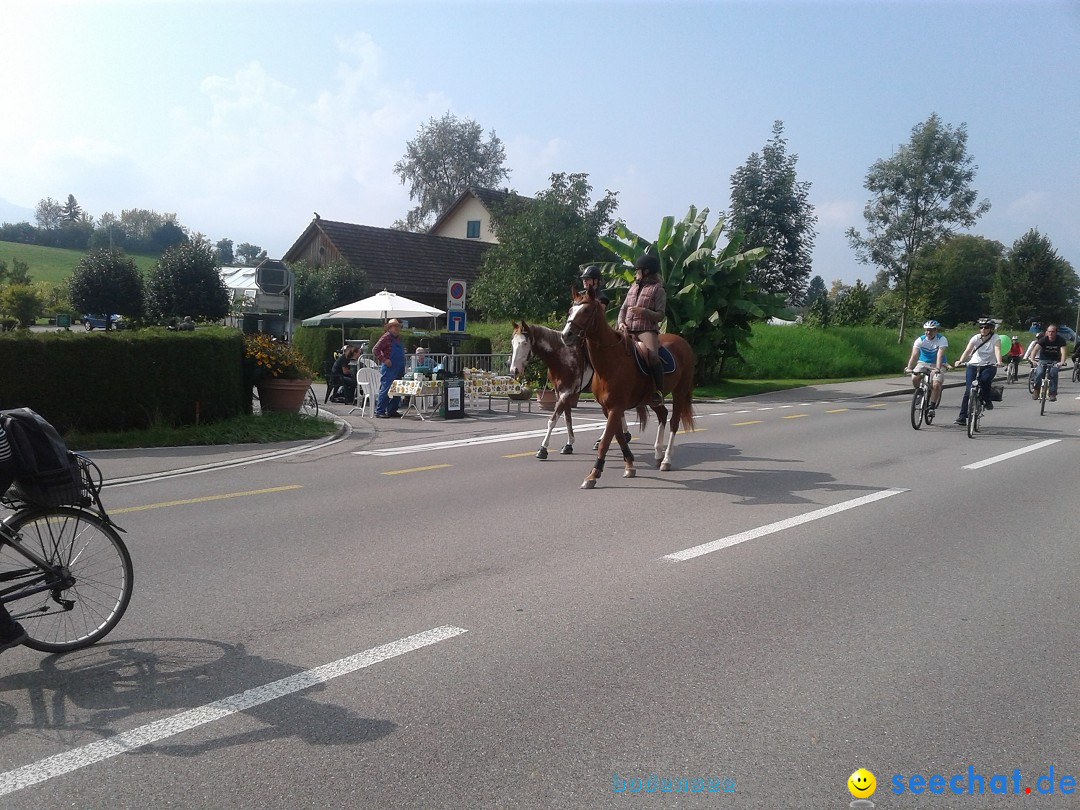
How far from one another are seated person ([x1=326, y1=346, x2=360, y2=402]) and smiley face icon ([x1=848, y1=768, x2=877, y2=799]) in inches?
734

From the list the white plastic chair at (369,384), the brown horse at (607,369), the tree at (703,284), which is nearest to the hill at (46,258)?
the tree at (703,284)

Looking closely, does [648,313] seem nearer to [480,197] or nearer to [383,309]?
[383,309]

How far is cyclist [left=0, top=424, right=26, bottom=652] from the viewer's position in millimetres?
4445

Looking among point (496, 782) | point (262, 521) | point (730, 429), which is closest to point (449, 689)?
point (496, 782)

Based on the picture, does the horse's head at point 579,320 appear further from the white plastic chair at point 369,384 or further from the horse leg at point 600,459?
the white plastic chair at point 369,384

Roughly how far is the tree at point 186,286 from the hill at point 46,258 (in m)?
43.7

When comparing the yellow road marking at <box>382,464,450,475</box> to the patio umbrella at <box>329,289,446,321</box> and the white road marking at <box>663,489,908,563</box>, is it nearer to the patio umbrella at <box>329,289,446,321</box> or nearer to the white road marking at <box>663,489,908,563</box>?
the white road marking at <box>663,489,908,563</box>

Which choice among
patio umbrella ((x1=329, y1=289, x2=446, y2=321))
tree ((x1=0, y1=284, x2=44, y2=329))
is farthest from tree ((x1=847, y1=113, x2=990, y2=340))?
tree ((x1=0, y1=284, x2=44, y2=329))

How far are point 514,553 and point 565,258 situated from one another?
87.7 feet

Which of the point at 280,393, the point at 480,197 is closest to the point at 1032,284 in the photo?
A: the point at 480,197

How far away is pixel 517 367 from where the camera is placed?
11.6 metres

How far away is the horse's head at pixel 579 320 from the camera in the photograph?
1033cm

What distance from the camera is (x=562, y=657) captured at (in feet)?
16.1

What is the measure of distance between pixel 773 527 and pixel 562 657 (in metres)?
3.99
